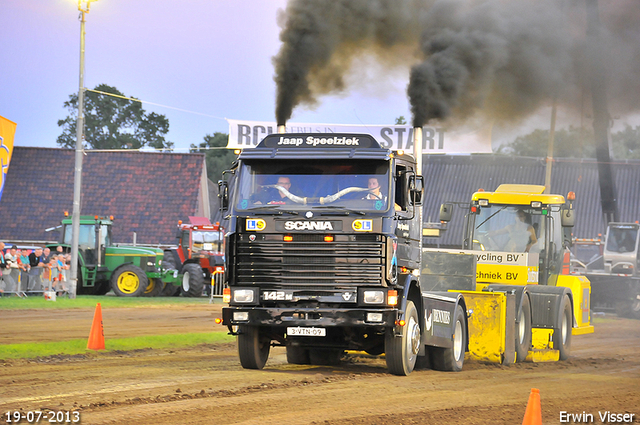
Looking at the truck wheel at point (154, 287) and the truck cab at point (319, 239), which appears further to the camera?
the truck wheel at point (154, 287)

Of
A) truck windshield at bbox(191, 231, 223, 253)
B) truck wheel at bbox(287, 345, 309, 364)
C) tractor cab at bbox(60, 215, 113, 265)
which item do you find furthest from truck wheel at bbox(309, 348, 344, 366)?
truck windshield at bbox(191, 231, 223, 253)

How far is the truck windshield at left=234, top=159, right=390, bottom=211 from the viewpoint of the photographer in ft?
36.9

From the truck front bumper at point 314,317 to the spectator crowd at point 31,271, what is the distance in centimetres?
1848

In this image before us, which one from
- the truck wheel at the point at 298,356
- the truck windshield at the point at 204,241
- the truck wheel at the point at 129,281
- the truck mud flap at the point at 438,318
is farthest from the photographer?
the truck windshield at the point at 204,241

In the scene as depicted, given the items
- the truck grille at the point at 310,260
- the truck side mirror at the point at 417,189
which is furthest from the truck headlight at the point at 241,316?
the truck side mirror at the point at 417,189

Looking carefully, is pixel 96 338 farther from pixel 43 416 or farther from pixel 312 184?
pixel 43 416

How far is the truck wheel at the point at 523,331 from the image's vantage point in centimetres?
1534

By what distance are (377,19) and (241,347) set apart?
8389 millimetres

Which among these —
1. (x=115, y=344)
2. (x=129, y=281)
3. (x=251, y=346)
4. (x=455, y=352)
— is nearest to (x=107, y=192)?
(x=129, y=281)

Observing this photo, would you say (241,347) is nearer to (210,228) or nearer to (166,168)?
(210,228)

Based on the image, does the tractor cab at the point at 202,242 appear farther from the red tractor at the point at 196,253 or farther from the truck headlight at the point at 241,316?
the truck headlight at the point at 241,316

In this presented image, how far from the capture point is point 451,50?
16.8 m

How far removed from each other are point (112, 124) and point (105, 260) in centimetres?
4520

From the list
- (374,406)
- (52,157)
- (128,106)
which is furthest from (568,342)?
(128,106)
